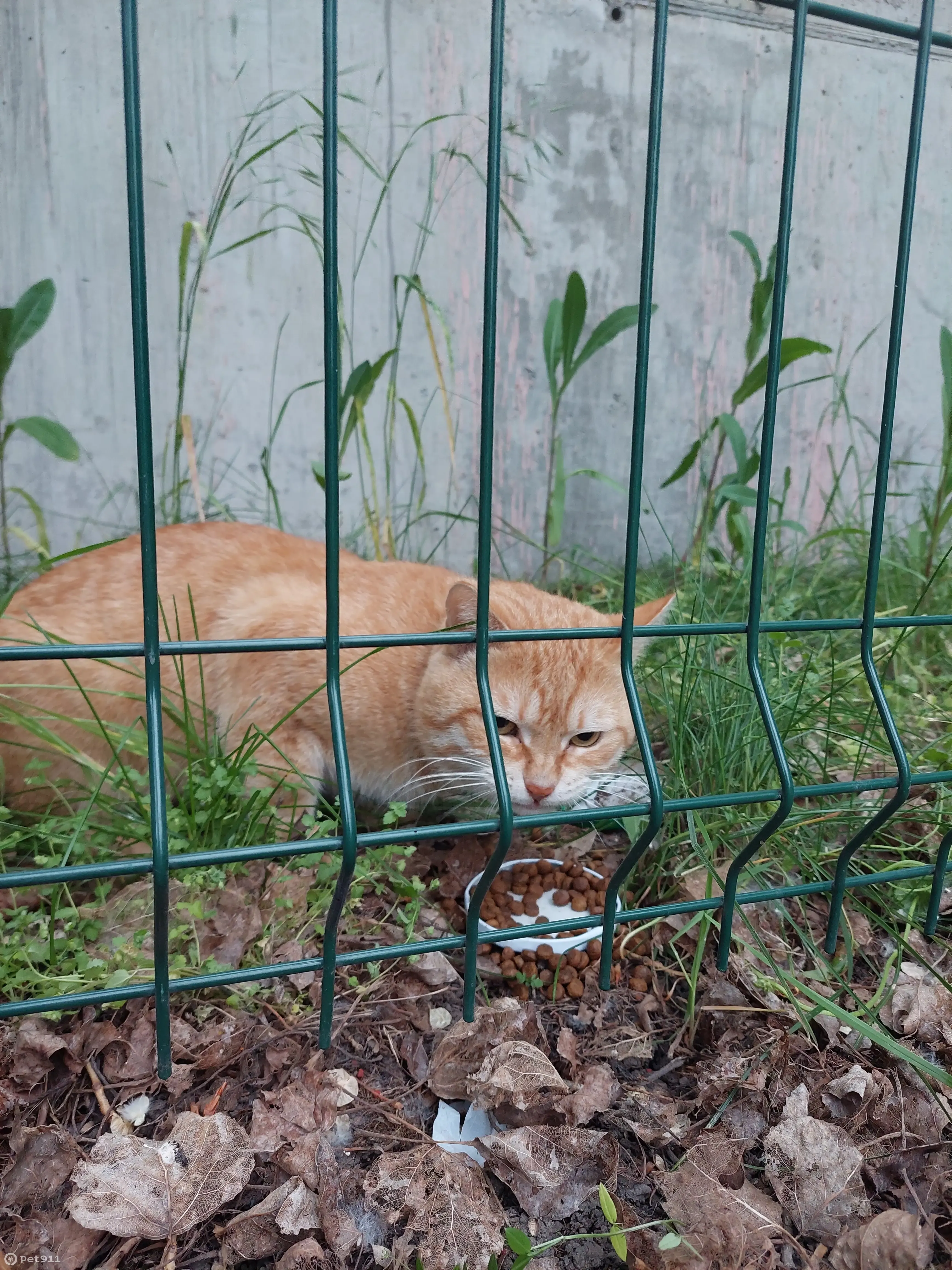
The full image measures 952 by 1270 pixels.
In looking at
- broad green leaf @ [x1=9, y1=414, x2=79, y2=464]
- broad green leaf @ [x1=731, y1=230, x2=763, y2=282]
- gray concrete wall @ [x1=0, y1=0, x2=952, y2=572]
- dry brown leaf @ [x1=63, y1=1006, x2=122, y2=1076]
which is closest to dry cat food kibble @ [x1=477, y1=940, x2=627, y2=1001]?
dry brown leaf @ [x1=63, y1=1006, x2=122, y2=1076]

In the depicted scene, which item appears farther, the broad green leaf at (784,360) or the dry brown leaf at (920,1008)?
the broad green leaf at (784,360)

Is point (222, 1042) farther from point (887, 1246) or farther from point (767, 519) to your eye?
point (767, 519)

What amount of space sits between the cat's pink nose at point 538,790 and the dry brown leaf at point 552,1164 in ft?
2.31

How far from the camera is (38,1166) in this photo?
1148 mm

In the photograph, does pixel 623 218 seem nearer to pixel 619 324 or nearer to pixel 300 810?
pixel 619 324

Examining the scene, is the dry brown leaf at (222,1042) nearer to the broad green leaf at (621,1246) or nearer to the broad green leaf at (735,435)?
the broad green leaf at (621,1246)

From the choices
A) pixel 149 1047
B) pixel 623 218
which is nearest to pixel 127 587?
pixel 149 1047

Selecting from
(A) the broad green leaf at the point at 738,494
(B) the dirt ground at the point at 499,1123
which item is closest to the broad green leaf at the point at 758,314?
(A) the broad green leaf at the point at 738,494

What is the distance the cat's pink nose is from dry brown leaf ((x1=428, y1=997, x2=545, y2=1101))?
469 millimetres

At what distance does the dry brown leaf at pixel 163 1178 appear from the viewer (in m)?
1.08

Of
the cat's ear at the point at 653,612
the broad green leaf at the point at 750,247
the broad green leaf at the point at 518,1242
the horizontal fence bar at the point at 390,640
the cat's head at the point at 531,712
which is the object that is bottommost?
the broad green leaf at the point at 518,1242

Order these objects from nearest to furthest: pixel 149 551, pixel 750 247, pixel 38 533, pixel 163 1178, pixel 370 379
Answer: pixel 149 551 → pixel 163 1178 → pixel 370 379 → pixel 750 247 → pixel 38 533

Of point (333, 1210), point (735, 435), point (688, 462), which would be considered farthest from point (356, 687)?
point (735, 435)

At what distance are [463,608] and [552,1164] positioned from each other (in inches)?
38.8
